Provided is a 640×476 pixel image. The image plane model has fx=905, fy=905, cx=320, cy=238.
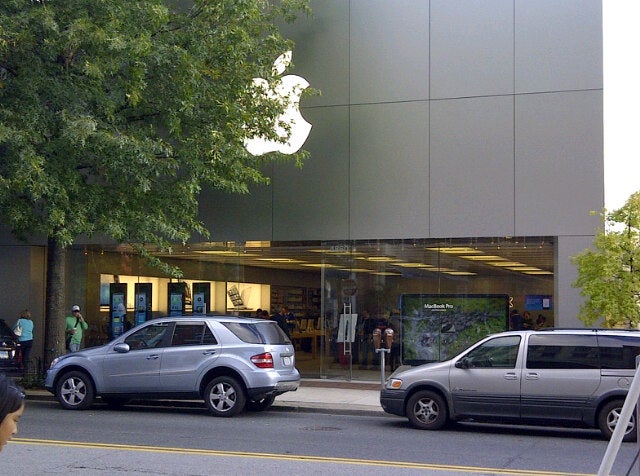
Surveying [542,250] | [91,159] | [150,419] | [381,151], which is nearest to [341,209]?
[381,151]

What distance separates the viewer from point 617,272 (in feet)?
56.2

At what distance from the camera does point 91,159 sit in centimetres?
1812

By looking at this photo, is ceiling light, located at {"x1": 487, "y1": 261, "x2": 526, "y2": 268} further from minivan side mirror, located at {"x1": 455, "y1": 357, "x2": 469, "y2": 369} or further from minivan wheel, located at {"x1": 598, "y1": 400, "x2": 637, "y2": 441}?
minivan wheel, located at {"x1": 598, "y1": 400, "x2": 637, "y2": 441}

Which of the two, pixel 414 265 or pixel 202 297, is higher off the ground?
pixel 414 265

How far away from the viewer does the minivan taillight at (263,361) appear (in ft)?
51.4

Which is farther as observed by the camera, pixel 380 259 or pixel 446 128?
pixel 380 259

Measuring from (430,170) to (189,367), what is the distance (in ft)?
25.5

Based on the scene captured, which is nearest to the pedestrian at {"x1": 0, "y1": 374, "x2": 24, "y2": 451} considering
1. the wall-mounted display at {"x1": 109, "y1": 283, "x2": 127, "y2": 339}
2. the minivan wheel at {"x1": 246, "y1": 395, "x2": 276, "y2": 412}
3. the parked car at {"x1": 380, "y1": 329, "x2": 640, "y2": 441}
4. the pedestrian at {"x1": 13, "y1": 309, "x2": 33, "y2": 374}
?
the parked car at {"x1": 380, "y1": 329, "x2": 640, "y2": 441}

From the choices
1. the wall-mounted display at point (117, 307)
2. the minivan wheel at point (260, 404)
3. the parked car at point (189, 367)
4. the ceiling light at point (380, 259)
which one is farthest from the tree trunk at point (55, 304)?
the ceiling light at point (380, 259)

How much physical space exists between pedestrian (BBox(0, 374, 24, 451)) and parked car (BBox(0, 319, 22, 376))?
17063 mm

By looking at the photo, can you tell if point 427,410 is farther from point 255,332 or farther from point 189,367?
point 189,367

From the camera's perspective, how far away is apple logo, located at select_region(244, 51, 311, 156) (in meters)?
20.1

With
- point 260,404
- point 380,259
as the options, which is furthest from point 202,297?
point 260,404

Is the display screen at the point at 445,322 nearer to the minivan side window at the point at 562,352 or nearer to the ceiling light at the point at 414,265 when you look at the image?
the ceiling light at the point at 414,265
